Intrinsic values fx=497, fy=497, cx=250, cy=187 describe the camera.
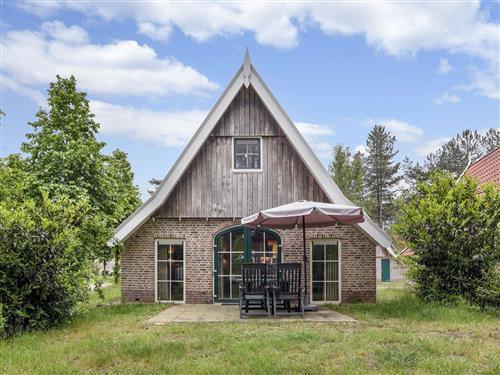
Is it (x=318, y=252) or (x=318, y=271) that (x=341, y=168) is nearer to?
(x=318, y=252)

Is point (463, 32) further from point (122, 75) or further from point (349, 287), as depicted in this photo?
point (122, 75)

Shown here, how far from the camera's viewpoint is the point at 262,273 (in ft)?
33.2

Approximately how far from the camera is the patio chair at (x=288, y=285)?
10.0m

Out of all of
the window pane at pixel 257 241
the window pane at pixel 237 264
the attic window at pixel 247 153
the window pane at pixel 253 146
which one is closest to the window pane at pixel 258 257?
the window pane at pixel 257 241

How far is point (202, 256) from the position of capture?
12.9 metres

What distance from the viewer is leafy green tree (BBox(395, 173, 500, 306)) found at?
408 inches

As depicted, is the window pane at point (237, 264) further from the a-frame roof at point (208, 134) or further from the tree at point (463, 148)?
the tree at point (463, 148)

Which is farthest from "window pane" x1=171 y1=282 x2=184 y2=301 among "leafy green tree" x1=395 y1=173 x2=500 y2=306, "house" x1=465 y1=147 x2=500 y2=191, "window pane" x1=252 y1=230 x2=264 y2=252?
"house" x1=465 y1=147 x2=500 y2=191

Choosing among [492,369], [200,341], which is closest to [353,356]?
[492,369]

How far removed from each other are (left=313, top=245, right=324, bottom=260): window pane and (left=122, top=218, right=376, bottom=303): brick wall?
316 mm

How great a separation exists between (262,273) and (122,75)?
233 inches

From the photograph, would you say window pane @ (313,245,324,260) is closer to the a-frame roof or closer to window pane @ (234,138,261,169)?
the a-frame roof

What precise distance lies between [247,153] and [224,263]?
2921 millimetres

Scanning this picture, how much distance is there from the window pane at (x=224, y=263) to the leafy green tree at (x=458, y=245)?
181 inches
